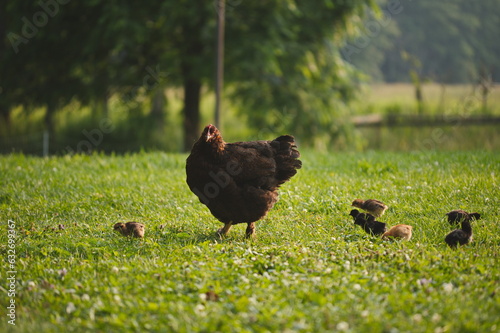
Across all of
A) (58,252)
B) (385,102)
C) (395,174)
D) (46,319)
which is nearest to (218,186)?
(58,252)

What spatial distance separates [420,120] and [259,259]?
579 inches

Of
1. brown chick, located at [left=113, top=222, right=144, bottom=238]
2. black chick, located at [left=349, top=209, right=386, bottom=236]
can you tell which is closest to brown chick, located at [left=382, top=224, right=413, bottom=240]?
black chick, located at [left=349, top=209, right=386, bottom=236]

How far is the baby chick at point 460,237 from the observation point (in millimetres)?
5152

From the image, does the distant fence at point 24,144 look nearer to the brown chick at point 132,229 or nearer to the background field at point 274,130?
the background field at point 274,130

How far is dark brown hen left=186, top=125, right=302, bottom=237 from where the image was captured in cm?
538

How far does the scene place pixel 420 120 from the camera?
18016mm

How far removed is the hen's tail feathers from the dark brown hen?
0.14 metres

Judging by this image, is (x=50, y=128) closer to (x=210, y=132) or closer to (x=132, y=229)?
(x=132, y=229)

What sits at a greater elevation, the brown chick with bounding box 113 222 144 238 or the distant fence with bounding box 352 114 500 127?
the distant fence with bounding box 352 114 500 127

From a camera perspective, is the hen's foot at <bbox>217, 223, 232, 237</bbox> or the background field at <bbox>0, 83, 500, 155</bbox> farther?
the background field at <bbox>0, 83, 500, 155</bbox>

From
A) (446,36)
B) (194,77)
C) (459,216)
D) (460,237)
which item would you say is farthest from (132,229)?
(446,36)

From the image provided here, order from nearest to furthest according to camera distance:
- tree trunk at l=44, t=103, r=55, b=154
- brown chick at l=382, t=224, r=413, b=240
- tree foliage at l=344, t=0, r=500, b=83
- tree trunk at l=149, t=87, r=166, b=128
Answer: brown chick at l=382, t=224, r=413, b=240, tree trunk at l=149, t=87, r=166, b=128, tree trunk at l=44, t=103, r=55, b=154, tree foliage at l=344, t=0, r=500, b=83

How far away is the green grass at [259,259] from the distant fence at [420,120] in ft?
30.9

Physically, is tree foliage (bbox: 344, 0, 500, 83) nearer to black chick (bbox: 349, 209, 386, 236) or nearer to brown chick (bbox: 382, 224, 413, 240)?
black chick (bbox: 349, 209, 386, 236)
